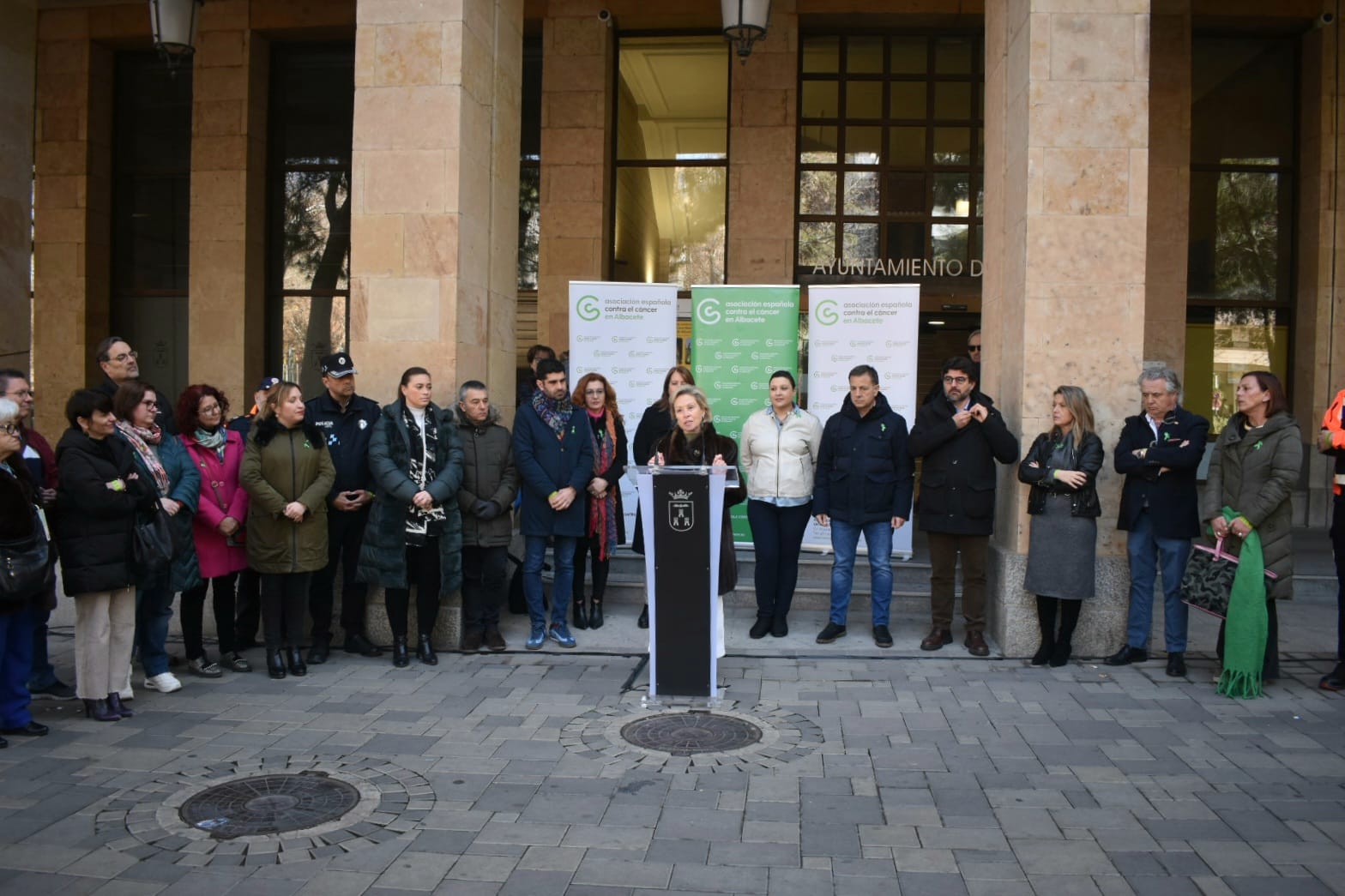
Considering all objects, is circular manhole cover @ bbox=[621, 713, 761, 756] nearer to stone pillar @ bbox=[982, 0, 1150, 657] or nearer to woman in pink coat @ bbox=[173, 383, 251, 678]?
stone pillar @ bbox=[982, 0, 1150, 657]

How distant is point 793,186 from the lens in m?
12.3

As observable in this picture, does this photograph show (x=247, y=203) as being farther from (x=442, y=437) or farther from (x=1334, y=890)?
(x=1334, y=890)

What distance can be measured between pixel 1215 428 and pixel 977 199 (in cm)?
384

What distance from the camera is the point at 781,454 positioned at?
26.1 ft

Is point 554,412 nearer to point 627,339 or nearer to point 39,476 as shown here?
point 627,339

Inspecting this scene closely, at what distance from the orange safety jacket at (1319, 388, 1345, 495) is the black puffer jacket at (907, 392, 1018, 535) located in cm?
186

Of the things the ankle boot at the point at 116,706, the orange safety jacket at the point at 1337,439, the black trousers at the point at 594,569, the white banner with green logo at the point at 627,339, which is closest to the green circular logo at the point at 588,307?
the white banner with green logo at the point at 627,339

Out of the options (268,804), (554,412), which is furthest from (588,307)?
(268,804)

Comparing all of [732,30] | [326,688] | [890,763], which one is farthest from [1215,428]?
[326,688]

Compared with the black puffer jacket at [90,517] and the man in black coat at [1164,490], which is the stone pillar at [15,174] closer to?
the black puffer jacket at [90,517]

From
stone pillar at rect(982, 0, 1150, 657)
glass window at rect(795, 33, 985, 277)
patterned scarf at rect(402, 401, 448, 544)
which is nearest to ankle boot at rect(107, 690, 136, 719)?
patterned scarf at rect(402, 401, 448, 544)

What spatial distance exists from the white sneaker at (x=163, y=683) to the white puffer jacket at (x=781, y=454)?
401cm

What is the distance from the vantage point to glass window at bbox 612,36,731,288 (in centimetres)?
1294

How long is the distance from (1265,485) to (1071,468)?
113cm
